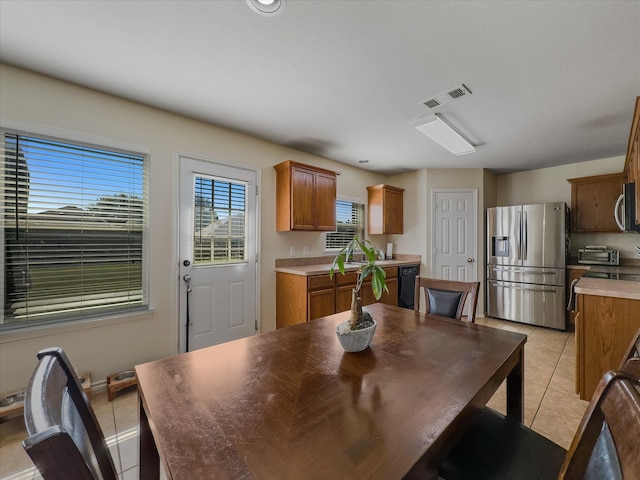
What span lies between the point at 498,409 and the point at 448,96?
2.52 m

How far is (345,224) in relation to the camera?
463 centimetres

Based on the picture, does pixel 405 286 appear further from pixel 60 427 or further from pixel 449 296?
pixel 60 427

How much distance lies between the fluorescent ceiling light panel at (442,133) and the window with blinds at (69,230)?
2730 millimetres

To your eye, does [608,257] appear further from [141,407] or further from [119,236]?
[119,236]

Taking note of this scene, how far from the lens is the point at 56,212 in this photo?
7.22ft

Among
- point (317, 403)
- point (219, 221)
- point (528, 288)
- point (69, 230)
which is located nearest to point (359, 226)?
point (219, 221)

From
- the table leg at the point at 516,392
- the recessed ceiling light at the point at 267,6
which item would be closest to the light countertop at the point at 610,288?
the table leg at the point at 516,392

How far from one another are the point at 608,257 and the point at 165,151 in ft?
18.8

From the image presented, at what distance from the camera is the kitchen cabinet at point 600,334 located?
2002 millimetres

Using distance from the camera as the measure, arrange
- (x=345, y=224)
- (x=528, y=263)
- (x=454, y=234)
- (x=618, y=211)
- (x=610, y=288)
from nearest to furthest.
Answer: (x=610, y=288) → (x=618, y=211) → (x=528, y=263) → (x=345, y=224) → (x=454, y=234)

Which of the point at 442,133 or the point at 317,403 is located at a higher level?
the point at 442,133

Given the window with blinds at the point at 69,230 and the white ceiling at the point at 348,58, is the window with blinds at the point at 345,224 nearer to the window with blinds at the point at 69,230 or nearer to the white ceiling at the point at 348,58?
the white ceiling at the point at 348,58

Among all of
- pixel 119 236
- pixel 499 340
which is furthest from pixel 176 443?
pixel 119 236

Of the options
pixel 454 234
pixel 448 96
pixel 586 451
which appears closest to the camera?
pixel 586 451
